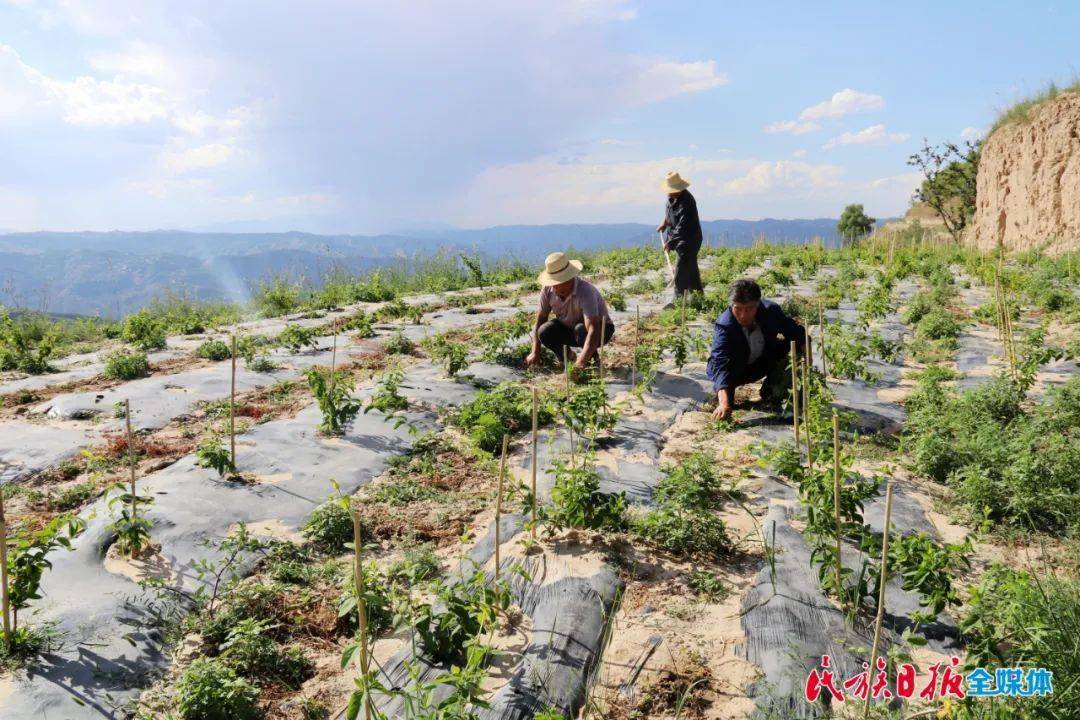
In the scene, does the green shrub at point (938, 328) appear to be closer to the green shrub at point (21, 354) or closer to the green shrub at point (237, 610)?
the green shrub at point (237, 610)

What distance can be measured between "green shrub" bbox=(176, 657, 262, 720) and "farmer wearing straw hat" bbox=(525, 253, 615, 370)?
3.68m

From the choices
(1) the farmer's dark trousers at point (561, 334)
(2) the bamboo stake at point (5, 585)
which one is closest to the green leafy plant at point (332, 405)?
(1) the farmer's dark trousers at point (561, 334)

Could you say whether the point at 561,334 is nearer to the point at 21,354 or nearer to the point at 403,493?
the point at 403,493

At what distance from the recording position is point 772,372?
5059 millimetres

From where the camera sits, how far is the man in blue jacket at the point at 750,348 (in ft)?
16.1

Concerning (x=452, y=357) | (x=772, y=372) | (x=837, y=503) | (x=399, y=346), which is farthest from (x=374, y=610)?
(x=399, y=346)

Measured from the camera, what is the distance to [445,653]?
2.54 meters

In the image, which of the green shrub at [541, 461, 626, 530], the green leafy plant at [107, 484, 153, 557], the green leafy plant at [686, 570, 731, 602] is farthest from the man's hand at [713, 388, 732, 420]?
the green leafy plant at [107, 484, 153, 557]

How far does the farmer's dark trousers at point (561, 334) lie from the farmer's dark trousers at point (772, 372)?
1507 mm

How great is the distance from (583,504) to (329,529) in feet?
4.66

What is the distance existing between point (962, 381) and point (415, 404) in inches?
198

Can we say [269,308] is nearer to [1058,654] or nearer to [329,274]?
[329,274]

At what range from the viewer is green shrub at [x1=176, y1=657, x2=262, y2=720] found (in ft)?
7.34

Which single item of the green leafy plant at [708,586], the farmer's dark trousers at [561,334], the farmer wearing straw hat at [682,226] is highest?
the farmer wearing straw hat at [682,226]
